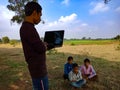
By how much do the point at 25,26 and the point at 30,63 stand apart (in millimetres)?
483

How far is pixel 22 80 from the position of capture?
7.40 metres

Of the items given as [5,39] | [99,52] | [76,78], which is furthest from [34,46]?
[5,39]

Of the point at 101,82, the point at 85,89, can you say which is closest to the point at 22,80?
the point at 85,89

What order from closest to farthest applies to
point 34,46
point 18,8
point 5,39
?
point 34,46 → point 18,8 → point 5,39

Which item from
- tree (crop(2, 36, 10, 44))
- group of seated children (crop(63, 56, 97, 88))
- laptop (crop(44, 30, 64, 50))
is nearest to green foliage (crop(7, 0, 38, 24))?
group of seated children (crop(63, 56, 97, 88))

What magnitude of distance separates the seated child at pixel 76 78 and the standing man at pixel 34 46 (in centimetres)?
373

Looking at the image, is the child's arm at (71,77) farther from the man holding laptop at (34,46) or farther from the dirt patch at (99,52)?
the dirt patch at (99,52)

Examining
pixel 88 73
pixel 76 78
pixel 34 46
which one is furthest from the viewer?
pixel 88 73

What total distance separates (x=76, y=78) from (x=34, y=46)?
4065 mm

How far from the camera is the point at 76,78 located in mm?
6871

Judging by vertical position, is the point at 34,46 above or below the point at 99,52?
above

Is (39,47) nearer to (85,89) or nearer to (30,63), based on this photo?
(30,63)

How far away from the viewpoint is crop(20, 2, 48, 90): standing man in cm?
301

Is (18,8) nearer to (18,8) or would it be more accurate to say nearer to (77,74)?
(18,8)
